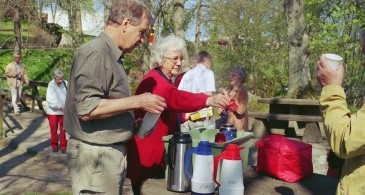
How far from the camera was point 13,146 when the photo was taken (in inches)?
376

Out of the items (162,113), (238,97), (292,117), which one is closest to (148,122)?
(162,113)

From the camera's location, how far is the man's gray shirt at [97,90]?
7.88ft

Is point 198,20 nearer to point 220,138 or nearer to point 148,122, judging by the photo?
point 220,138

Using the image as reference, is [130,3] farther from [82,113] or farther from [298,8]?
[298,8]

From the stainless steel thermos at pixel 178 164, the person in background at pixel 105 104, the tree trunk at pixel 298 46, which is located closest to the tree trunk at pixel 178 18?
the tree trunk at pixel 298 46

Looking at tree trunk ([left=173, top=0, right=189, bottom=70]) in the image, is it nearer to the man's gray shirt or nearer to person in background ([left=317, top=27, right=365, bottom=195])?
the man's gray shirt

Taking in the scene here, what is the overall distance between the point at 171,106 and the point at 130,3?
0.84 m

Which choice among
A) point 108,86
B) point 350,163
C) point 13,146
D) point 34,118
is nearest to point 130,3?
point 108,86

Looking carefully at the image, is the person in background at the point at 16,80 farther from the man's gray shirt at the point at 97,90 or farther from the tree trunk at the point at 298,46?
the man's gray shirt at the point at 97,90

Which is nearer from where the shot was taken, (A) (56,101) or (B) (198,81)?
(B) (198,81)

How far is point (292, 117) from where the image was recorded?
9234 millimetres

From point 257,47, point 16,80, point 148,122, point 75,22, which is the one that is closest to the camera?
point 148,122

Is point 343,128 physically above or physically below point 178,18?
below

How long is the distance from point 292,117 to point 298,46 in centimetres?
212
